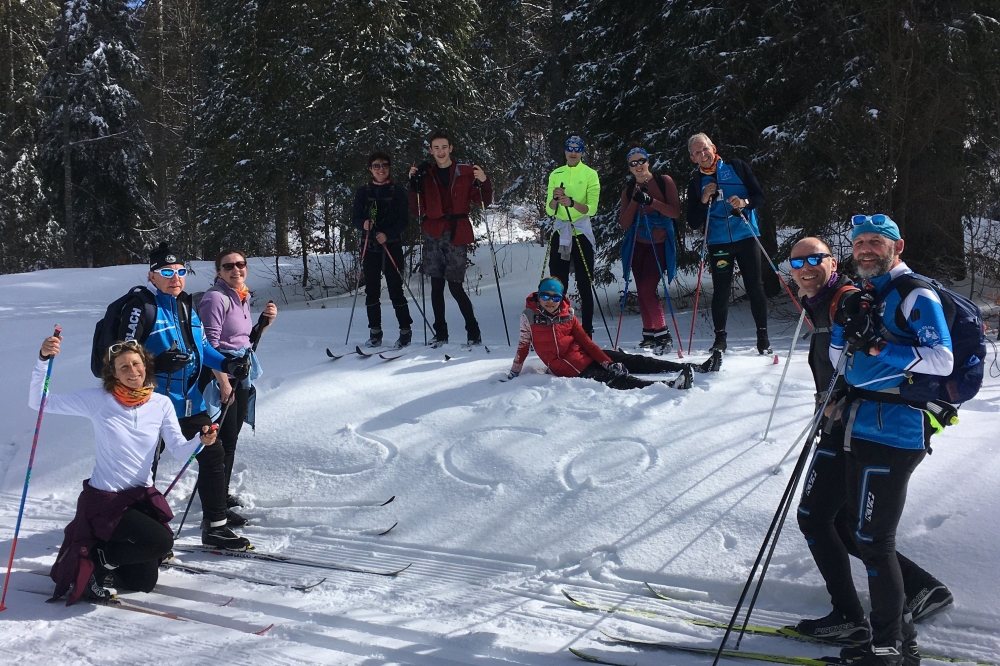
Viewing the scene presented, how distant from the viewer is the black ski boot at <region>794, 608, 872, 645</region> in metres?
3.16

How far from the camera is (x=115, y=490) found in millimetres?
3920

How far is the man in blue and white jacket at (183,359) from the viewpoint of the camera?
419cm

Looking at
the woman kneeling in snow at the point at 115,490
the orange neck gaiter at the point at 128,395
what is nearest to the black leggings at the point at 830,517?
the woman kneeling in snow at the point at 115,490

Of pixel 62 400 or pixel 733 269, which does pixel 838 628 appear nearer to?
pixel 733 269

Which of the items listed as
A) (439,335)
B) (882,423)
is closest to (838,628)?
(882,423)

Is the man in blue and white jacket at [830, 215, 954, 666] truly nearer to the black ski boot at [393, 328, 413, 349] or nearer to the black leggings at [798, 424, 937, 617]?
the black leggings at [798, 424, 937, 617]

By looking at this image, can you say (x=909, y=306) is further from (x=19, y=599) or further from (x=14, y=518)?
(x=14, y=518)

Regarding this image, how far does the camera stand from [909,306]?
2779 millimetres

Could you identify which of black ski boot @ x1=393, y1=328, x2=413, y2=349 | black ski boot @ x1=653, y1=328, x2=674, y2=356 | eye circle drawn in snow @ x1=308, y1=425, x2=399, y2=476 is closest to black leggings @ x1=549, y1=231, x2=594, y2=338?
black ski boot @ x1=653, y1=328, x2=674, y2=356

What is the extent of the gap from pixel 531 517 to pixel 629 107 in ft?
22.5

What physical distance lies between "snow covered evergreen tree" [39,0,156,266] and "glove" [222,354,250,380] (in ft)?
61.7

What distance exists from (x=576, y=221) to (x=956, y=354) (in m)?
4.22

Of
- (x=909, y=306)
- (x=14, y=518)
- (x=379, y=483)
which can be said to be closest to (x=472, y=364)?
(x=379, y=483)

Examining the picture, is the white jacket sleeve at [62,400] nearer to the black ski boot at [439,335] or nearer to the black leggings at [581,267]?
the black ski boot at [439,335]
